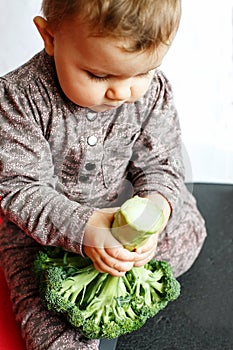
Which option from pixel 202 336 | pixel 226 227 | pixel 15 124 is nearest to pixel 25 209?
pixel 15 124

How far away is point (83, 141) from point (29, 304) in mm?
238

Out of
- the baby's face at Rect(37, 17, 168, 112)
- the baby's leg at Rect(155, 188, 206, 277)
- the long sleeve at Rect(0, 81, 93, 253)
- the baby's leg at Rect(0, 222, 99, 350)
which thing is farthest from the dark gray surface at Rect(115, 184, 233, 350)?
the baby's face at Rect(37, 17, 168, 112)

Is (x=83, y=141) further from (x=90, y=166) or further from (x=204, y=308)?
(x=204, y=308)

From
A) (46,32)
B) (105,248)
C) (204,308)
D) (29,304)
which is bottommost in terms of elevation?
(204,308)

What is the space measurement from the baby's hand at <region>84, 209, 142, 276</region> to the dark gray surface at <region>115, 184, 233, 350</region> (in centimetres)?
22

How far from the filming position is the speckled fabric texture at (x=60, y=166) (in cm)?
93

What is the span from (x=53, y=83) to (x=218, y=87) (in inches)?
22.4

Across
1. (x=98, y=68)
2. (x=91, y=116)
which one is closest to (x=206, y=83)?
(x=91, y=116)

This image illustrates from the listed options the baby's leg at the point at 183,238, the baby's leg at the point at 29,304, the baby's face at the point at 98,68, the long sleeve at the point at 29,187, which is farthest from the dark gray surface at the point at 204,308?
the baby's face at the point at 98,68

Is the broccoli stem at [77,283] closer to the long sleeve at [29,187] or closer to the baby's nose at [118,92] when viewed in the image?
the long sleeve at [29,187]

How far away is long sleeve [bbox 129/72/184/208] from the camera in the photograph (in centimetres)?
100

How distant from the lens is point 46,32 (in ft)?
2.90

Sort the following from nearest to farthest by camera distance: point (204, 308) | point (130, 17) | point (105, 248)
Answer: point (130, 17)
point (105, 248)
point (204, 308)

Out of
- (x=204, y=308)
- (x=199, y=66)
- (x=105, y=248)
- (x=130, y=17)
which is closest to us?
(x=130, y=17)
